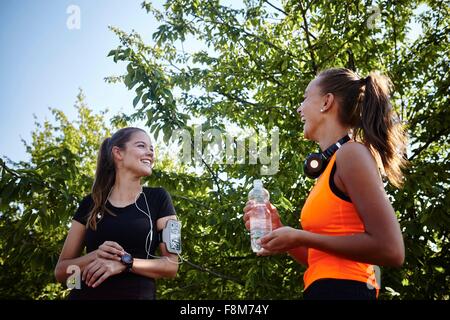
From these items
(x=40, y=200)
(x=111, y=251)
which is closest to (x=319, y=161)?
(x=111, y=251)

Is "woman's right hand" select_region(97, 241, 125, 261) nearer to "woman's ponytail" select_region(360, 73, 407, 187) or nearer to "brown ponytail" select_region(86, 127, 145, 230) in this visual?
"brown ponytail" select_region(86, 127, 145, 230)

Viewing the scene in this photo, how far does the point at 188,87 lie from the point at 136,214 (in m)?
4.27

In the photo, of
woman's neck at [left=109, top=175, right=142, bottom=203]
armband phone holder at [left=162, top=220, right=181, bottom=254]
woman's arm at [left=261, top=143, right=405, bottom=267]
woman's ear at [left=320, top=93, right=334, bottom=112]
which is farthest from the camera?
woman's neck at [left=109, top=175, right=142, bottom=203]

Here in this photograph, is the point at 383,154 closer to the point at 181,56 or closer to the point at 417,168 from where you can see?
the point at 417,168

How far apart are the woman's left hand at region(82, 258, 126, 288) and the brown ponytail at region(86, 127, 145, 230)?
1.26 ft

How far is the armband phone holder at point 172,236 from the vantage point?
2.66 meters

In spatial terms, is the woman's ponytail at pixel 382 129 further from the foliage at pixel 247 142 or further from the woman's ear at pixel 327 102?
the foliage at pixel 247 142

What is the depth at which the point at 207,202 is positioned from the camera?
5551 mm

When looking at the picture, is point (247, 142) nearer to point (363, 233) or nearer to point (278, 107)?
point (278, 107)

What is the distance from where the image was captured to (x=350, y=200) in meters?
1.78

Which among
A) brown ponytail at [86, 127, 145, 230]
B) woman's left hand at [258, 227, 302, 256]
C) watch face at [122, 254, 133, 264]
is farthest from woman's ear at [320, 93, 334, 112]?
Result: brown ponytail at [86, 127, 145, 230]

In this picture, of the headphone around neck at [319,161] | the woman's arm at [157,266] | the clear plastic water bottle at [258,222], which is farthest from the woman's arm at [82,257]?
the headphone around neck at [319,161]

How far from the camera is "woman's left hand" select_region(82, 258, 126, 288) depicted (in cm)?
242

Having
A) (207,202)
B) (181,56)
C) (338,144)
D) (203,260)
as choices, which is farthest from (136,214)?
(181,56)
